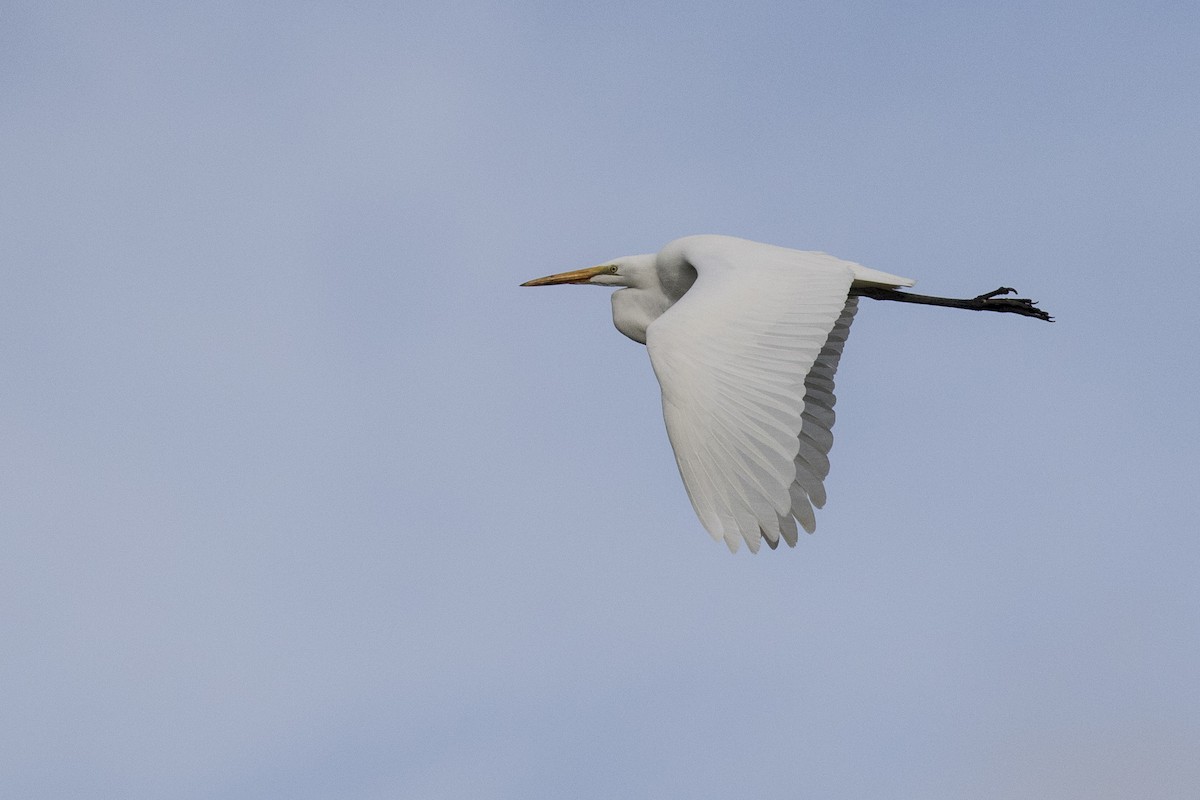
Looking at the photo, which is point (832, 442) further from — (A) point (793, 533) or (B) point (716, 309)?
(B) point (716, 309)

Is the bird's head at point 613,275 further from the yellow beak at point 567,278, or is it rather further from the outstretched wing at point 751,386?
the outstretched wing at point 751,386

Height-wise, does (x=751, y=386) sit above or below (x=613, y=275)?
below

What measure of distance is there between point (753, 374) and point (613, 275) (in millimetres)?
3892

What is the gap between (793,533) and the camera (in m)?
8.73

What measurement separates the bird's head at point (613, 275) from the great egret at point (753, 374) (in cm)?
39

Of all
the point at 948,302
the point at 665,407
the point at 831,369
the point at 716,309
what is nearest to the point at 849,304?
the point at 831,369

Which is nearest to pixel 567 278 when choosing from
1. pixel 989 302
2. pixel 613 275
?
pixel 613 275

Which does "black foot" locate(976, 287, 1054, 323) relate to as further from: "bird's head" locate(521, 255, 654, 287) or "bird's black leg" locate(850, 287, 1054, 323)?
"bird's head" locate(521, 255, 654, 287)

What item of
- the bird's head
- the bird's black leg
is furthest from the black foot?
the bird's head

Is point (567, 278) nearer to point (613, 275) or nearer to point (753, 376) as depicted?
point (613, 275)

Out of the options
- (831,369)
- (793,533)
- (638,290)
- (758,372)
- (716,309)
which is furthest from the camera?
(638,290)

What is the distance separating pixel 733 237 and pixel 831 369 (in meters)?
1.29

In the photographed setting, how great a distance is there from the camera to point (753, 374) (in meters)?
7.38

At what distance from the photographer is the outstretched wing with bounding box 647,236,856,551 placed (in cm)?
682
